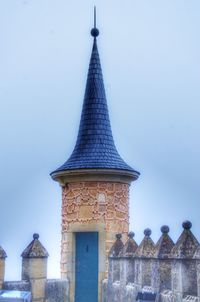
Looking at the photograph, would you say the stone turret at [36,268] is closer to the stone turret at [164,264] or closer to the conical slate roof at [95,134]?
the conical slate roof at [95,134]

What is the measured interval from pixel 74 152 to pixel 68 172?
1.14m

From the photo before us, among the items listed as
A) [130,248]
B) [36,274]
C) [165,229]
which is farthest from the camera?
[36,274]

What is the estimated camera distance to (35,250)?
12.6 meters

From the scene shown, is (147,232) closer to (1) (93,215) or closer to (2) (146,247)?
(2) (146,247)

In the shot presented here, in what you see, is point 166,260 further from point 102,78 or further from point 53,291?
point 102,78

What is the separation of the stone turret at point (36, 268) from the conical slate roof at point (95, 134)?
9.27 feet

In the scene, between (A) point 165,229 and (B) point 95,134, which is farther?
(B) point 95,134

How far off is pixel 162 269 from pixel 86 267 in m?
5.77

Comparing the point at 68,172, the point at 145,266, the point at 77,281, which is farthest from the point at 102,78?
the point at 145,266

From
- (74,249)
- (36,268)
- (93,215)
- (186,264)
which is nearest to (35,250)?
(36,268)

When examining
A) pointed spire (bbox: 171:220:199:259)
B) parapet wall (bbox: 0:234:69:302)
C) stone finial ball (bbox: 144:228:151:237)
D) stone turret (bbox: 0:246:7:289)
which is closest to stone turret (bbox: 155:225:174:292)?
pointed spire (bbox: 171:220:199:259)

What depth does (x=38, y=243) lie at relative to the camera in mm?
12852

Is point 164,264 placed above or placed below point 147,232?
below

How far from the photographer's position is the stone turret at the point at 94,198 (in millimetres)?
14281
